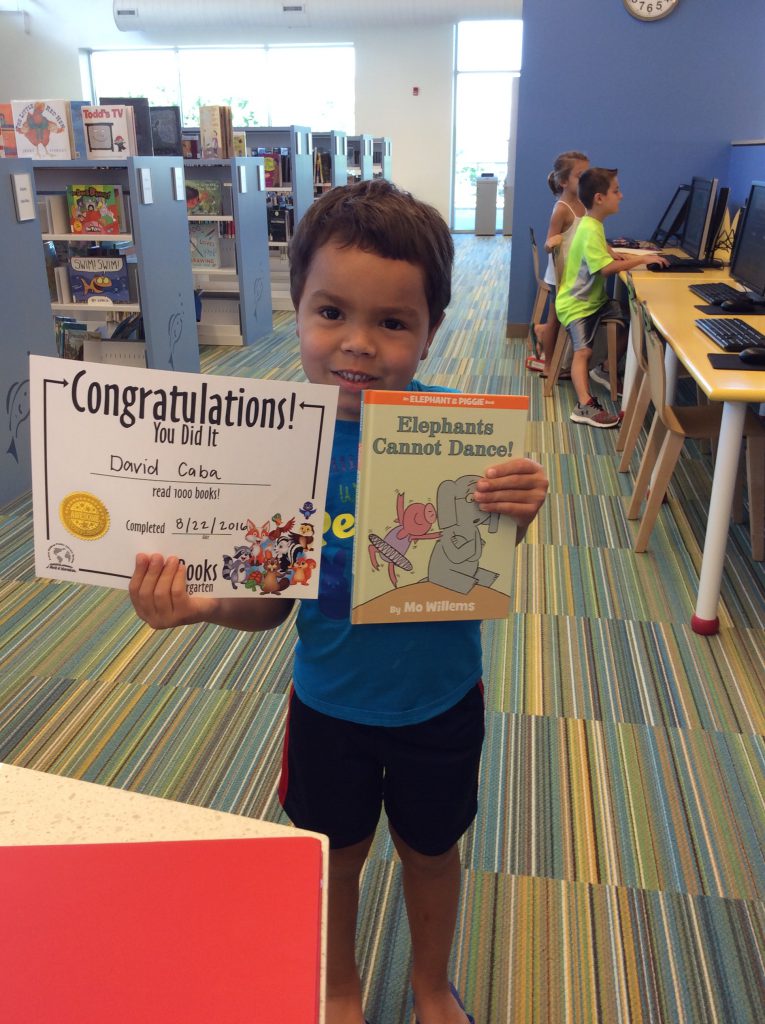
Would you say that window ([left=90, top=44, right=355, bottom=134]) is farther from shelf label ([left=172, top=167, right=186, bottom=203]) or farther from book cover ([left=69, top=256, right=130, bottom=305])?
book cover ([left=69, top=256, right=130, bottom=305])

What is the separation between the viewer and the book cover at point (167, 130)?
5.00 meters

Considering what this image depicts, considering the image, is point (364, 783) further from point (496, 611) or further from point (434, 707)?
point (496, 611)

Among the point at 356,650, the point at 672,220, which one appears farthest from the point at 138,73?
the point at 356,650

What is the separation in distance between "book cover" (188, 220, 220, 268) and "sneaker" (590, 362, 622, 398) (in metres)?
2.97

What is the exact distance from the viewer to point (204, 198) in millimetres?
5734

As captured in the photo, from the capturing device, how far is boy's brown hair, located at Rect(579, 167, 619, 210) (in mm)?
4297

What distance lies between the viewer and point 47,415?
0.75m

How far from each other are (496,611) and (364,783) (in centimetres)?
35

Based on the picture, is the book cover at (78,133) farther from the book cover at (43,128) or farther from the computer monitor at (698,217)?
the computer monitor at (698,217)

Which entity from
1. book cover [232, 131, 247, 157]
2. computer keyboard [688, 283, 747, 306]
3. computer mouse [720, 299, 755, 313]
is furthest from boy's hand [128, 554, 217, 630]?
book cover [232, 131, 247, 157]

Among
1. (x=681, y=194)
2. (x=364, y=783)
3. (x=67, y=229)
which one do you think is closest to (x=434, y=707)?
(x=364, y=783)

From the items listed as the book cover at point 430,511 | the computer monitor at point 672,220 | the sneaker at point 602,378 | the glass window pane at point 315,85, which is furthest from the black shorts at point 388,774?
the glass window pane at point 315,85

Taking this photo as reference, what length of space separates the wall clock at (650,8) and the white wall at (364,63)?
26.9 feet

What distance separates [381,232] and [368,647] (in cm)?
50
